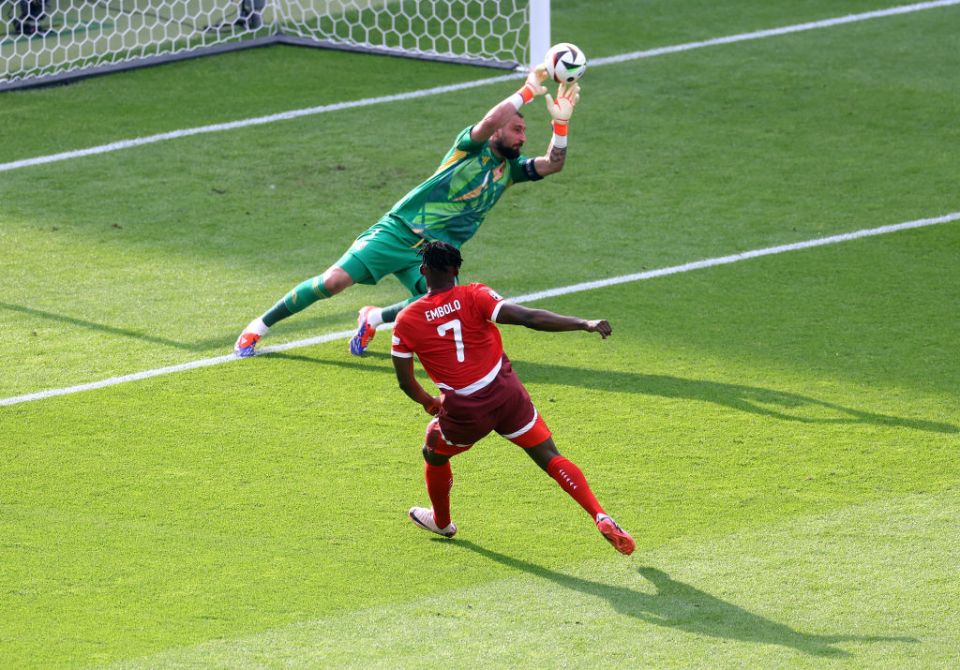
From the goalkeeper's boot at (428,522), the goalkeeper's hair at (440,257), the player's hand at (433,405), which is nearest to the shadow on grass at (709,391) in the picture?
the goalkeeper's boot at (428,522)

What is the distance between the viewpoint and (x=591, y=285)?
11.3 meters

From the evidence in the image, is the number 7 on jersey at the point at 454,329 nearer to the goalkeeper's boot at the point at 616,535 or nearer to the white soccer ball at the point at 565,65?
the goalkeeper's boot at the point at 616,535

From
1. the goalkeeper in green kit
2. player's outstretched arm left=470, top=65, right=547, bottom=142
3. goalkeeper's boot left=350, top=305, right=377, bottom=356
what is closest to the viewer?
player's outstretched arm left=470, top=65, right=547, bottom=142

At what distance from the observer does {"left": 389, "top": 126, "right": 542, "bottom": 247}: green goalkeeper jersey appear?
385 inches

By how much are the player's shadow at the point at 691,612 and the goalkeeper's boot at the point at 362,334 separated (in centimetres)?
271

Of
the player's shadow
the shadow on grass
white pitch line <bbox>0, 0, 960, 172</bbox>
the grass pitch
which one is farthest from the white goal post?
the player's shadow

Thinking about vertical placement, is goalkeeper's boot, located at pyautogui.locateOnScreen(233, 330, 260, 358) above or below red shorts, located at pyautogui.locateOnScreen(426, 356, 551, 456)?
below

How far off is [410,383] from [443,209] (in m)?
2.73

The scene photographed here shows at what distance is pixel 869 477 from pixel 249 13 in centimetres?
1149

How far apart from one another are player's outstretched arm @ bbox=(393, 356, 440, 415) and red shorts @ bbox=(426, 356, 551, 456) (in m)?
0.08

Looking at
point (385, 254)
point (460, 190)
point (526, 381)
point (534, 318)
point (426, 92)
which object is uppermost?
point (534, 318)

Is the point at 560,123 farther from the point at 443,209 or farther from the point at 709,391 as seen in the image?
the point at 709,391

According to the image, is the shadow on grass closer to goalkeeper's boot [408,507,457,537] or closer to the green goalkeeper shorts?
the green goalkeeper shorts

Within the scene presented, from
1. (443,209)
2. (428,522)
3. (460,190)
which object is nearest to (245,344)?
(443,209)
